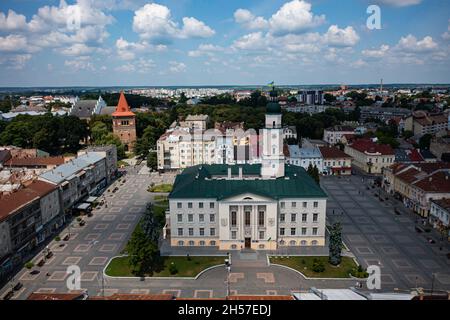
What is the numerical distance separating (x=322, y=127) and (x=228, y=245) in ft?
244

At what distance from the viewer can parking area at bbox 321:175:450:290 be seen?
3219 centimetres

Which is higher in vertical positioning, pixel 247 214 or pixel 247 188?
pixel 247 188

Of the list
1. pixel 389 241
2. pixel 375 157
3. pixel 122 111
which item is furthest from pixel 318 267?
pixel 122 111

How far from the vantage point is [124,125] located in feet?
307

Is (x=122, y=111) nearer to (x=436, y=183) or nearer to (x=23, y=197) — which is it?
(x=23, y=197)

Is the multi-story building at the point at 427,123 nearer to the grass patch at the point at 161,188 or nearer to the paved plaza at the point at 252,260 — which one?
the paved plaza at the point at 252,260

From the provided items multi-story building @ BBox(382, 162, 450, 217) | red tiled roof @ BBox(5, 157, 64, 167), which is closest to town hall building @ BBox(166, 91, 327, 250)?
multi-story building @ BBox(382, 162, 450, 217)

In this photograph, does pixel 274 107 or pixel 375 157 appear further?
pixel 375 157

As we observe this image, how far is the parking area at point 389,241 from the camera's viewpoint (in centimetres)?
3219

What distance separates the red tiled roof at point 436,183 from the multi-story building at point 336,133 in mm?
46260

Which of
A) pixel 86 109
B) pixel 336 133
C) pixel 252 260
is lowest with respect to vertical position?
pixel 252 260

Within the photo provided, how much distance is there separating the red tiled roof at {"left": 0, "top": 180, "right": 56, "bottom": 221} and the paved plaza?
541 cm

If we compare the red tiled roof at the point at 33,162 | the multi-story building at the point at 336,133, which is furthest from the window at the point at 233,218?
the multi-story building at the point at 336,133

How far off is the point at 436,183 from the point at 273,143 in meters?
23.6
